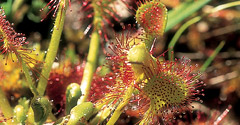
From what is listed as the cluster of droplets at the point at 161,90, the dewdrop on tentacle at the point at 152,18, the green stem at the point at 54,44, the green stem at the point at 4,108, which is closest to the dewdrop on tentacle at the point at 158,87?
the cluster of droplets at the point at 161,90

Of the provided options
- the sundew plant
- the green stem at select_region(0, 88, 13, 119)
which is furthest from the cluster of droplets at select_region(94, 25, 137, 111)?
the green stem at select_region(0, 88, 13, 119)

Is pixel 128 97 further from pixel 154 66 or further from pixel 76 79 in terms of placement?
pixel 76 79

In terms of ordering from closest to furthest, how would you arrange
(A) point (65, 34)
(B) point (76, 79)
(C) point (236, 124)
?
(B) point (76, 79), (C) point (236, 124), (A) point (65, 34)

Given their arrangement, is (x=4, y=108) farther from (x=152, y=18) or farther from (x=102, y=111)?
(x=152, y=18)

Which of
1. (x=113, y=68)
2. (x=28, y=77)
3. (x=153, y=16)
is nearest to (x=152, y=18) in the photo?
(x=153, y=16)

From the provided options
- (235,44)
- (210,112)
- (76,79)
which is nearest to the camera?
(76,79)

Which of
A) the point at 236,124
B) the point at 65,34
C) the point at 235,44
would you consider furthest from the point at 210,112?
the point at 65,34

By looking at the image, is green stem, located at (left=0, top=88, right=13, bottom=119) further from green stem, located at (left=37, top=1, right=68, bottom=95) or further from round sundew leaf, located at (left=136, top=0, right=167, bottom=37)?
round sundew leaf, located at (left=136, top=0, right=167, bottom=37)
